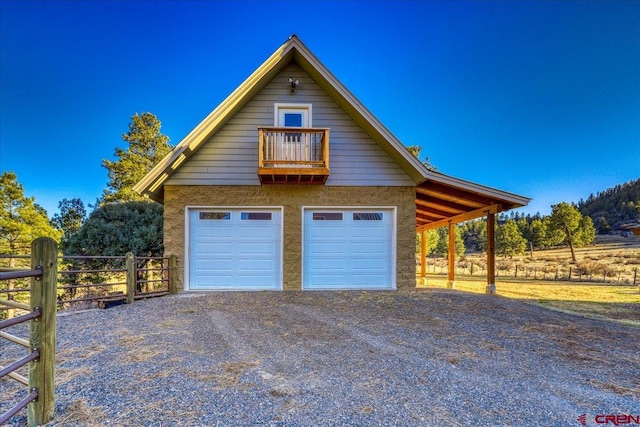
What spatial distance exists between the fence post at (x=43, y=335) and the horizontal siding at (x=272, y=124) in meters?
6.15

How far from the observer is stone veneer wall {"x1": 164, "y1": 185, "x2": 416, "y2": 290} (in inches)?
317

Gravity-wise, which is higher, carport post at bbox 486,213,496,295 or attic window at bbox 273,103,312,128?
attic window at bbox 273,103,312,128

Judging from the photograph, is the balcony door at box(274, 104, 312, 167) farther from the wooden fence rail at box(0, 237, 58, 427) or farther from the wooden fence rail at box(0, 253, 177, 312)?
the wooden fence rail at box(0, 237, 58, 427)

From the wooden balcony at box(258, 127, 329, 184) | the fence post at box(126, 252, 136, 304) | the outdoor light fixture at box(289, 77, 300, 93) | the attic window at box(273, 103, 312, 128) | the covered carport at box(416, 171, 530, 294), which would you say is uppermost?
the outdoor light fixture at box(289, 77, 300, 93)

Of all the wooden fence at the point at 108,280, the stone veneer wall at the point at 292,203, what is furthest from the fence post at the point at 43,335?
the stone veneer wall at the point at 292,203

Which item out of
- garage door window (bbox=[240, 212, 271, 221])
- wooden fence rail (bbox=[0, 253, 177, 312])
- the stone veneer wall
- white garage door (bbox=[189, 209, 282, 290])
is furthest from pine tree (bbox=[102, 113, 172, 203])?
garage door window (bbox=[240, 212, 271, 221])

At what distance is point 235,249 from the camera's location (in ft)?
26.7

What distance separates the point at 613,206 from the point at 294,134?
6947 centimetres

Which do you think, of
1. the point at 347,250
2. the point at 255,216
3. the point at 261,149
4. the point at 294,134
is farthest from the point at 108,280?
the point at 347,250

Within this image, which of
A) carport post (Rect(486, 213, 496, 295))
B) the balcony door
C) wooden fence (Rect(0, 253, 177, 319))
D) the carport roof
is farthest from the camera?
carport post (Rect(486, 213, 496, 295))

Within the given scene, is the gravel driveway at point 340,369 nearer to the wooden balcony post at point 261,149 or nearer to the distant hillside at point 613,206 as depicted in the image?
the wooden balcony post at point 261,149

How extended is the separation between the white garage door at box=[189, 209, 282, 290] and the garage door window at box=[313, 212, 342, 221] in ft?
3.31

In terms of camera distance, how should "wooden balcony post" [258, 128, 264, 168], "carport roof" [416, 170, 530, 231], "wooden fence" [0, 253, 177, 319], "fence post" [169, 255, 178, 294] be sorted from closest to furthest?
"wooden fence" [0, 253, 177, 319], "wooden balcony post" [258, 128, 264, 168], "fence post" [169, 255, 178, 294], "carport roof" [416, 170, 530, 231]

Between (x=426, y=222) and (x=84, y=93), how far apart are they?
64.4 feet
